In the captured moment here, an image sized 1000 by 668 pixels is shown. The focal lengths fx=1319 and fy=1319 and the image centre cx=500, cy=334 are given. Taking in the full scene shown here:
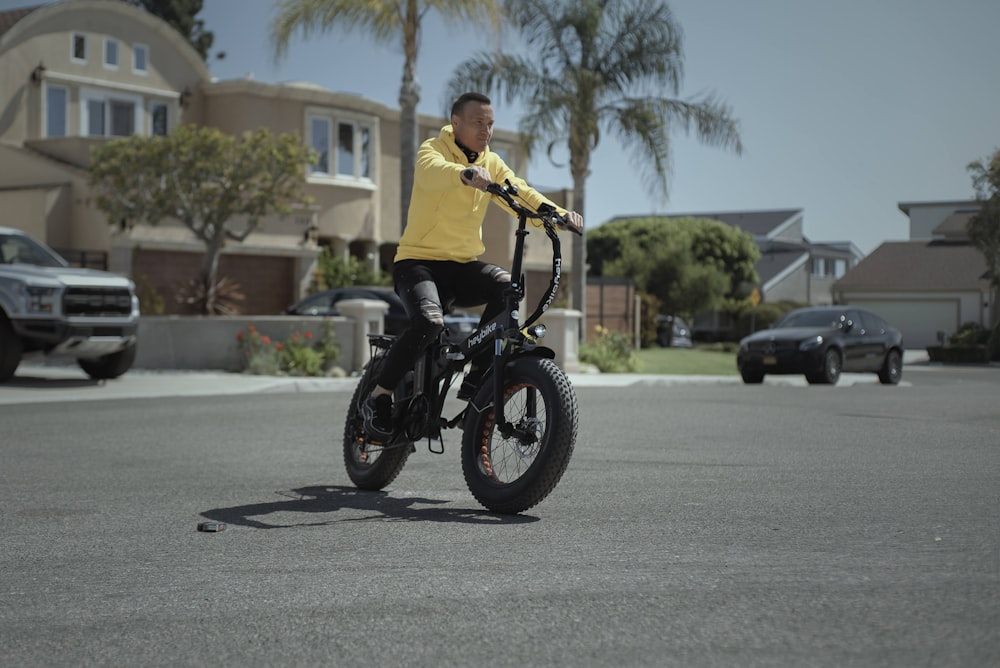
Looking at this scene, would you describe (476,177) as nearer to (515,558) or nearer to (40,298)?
(515,558)

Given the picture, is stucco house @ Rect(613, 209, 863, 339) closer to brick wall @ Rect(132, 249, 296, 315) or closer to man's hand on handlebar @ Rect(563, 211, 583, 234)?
brick wall @ Rect(132, 249, 296, 315)

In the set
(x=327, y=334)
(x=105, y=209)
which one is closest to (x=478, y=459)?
(x=327, y=334)

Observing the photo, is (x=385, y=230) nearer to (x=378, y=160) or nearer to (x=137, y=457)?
(x=378, y=160)

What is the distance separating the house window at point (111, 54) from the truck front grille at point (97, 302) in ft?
67.5

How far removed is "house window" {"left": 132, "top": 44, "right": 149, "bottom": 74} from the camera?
37562 millimetres

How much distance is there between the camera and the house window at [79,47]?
118 feet

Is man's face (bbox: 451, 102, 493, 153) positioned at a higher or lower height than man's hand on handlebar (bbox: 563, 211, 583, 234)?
higher

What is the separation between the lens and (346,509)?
271 inches

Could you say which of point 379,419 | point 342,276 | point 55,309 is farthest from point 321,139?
point 379,419

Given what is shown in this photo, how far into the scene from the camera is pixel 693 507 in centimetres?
662

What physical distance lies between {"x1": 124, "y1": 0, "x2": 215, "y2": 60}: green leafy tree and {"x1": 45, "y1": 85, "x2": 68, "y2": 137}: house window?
27690 mm

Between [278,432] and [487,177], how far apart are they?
585 centimetres

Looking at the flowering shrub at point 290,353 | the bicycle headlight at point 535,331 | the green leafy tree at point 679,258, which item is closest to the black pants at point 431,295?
the bicycle headlight at point 535,331

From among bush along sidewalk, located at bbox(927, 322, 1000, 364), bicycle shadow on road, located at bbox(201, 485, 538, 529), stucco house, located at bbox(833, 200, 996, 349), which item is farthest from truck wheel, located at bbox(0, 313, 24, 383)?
stucco house, located at bbox(833, 200, 996, 349)
